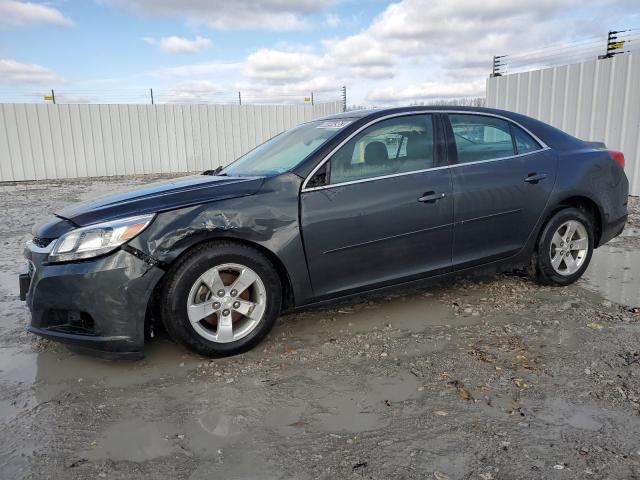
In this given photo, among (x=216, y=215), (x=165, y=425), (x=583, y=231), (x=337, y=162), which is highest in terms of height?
(x=337, y=162)

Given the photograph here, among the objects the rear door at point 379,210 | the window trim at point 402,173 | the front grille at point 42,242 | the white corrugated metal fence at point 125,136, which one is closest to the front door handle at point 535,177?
the window trim at point 402,173

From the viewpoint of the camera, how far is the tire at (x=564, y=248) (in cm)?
434

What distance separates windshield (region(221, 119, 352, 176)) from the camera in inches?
145

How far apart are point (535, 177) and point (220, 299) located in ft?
8.76

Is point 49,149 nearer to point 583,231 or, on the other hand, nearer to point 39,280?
point 39,280

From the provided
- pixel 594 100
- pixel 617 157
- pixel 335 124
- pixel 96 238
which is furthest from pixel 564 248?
pixel 594 100

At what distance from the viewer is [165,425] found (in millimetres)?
2627

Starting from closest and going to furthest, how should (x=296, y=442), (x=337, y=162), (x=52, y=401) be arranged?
(x=296, y=442), (x=52, y=401), (x=337, y=162)

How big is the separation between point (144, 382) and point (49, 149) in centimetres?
1400

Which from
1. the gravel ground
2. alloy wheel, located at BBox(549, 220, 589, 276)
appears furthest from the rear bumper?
the gravel ground

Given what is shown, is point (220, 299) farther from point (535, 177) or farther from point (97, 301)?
point (535, 177)

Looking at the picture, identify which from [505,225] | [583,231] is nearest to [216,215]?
[505,225]

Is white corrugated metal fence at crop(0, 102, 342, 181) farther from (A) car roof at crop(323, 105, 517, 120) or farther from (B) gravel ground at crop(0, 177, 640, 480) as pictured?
(A) car roof at crop(323, 105, 517, 120)

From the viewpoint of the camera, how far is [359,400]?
2803 millimetres
